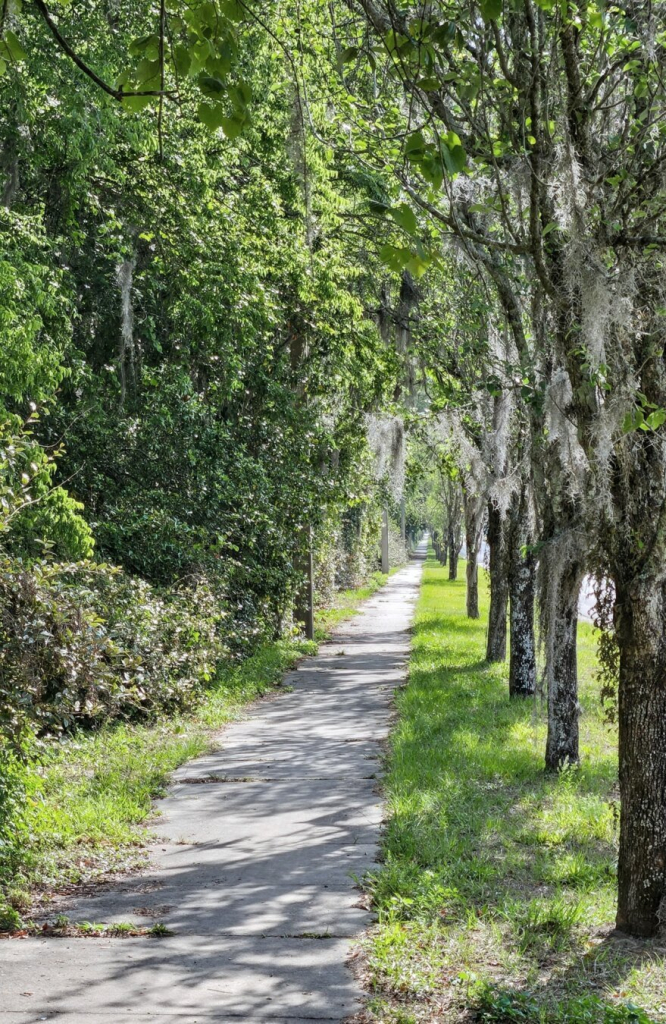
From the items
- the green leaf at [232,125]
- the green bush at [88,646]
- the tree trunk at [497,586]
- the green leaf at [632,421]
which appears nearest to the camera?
the green leaf at [232,125]

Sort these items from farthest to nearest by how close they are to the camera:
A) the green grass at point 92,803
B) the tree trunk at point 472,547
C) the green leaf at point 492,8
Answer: the tree trunk at point 472,547, the green grass at point 92,803, the green leaf at point 492,8

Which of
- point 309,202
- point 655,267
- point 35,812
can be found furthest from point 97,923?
point 309,202

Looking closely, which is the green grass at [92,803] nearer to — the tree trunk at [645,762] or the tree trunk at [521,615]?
the tree trunk at [645,762]

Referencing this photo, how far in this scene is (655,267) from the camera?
5.71 m

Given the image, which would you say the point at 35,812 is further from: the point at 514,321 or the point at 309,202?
the point at 309,202

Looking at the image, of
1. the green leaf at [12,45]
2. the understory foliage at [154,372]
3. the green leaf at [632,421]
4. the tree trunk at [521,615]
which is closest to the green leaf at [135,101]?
the green leaf at [12,45]

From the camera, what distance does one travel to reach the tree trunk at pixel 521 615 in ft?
A: 42.9

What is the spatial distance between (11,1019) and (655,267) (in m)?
5.02

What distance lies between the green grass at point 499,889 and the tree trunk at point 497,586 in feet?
17.6

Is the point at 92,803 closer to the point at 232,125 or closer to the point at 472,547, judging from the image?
the point at 232,125

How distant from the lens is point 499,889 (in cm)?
617

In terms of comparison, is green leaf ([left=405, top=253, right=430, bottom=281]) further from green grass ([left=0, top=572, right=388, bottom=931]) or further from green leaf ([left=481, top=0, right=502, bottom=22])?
green grass ([left=0, top=572, right=388, bottom=931])

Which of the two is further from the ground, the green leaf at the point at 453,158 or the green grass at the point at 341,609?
the green leaf at the point at 453,158

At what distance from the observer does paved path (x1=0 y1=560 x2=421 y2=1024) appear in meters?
4.57
